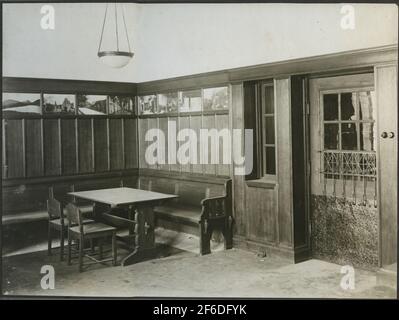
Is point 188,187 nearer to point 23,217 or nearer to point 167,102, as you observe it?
point 167,102

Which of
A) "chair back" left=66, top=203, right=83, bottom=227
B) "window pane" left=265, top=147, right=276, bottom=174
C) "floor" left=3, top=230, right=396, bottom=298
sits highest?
"window pane" left=265, top=147, right=276, bottom=174

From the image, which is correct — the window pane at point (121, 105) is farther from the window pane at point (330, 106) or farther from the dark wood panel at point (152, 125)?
the window pane at point (330, 106)

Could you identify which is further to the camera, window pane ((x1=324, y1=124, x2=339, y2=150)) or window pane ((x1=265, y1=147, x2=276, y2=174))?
window pane ((x1=265, y1=147, x2=276, y2=174))

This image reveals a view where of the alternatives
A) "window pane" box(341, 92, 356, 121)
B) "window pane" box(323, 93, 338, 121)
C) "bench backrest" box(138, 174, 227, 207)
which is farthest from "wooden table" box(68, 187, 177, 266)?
"window pane" box(341, 92, 356, 121)

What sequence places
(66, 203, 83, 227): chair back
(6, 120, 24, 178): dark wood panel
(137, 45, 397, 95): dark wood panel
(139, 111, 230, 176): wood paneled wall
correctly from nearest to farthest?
(137, 45, 397, 95): dark wood panel
(66, 203, 83, 227): chair back
(139, 111, 230, 176): wood paneled wall
(6, 120, 24, 178): dark wood panel

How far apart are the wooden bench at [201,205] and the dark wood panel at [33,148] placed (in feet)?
5.53

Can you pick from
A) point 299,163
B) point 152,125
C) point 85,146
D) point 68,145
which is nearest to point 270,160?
point 299,163

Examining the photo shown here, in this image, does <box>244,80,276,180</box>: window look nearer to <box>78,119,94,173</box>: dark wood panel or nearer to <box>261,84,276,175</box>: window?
<box>261,84,276,175</box>: window

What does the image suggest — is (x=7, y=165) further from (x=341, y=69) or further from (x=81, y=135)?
(x=341, y=69)

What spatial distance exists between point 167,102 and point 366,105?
3.15m

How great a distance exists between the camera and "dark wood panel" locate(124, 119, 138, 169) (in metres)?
7.50

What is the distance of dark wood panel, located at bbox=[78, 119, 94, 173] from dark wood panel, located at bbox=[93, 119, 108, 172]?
0.09m

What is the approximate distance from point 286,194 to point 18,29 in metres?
3.41

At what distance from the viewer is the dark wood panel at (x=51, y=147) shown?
22.0 ft
